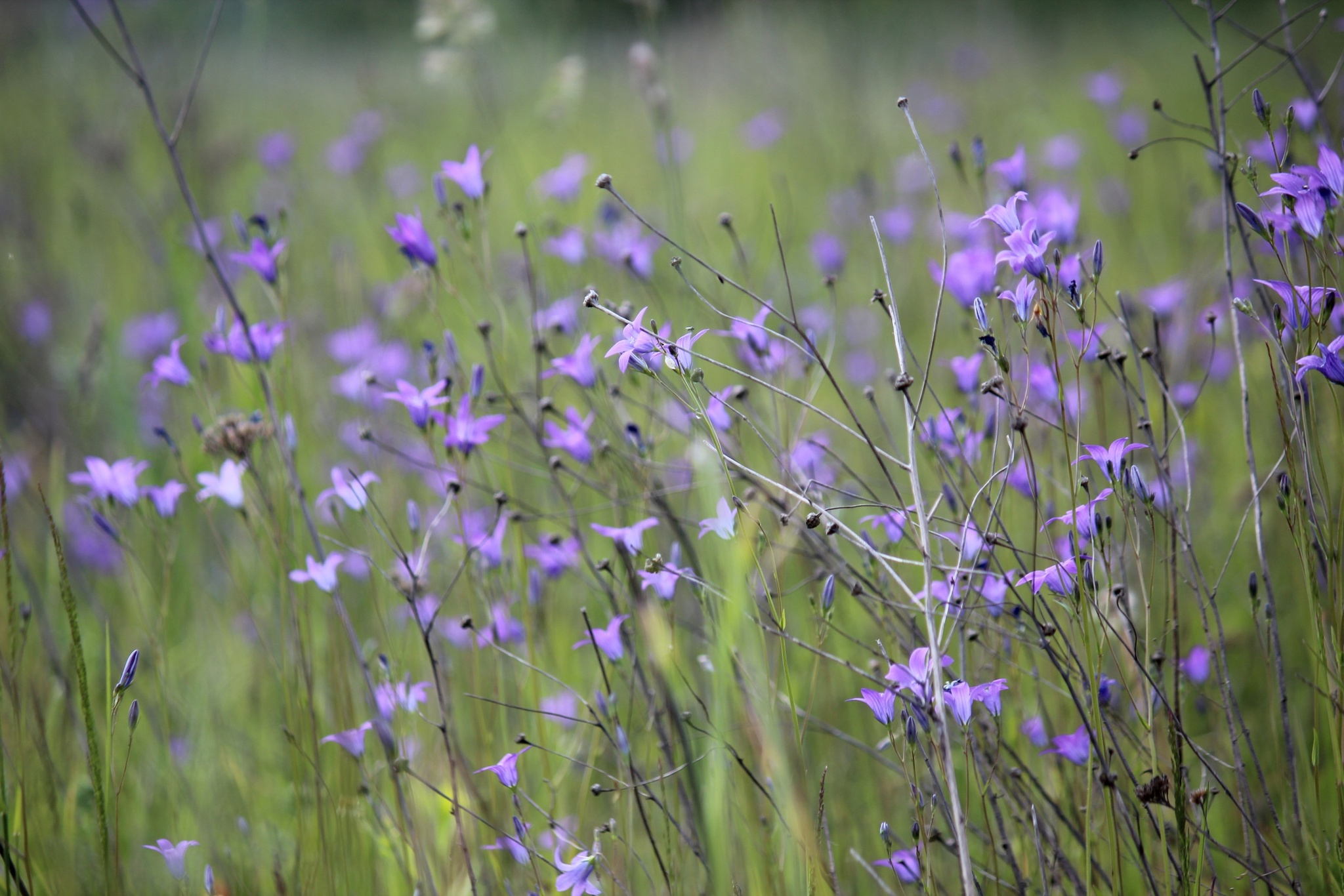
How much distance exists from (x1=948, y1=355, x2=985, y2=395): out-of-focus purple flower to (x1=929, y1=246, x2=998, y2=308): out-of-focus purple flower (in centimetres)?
16

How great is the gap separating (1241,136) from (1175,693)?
4.12 metres

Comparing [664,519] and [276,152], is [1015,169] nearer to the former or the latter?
[664,519]

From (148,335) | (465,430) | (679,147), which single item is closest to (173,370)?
(465,430)

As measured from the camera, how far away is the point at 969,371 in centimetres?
171

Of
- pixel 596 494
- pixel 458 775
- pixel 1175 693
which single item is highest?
pixel 596 494

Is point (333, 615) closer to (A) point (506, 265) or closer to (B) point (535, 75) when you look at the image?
(A) point (506, 265)

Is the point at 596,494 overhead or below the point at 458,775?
overhead

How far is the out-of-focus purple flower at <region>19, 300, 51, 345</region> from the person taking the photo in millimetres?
3656

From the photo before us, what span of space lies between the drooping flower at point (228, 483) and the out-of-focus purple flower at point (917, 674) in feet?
4.46

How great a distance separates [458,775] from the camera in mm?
1798

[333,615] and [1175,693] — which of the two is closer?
[1175,693]

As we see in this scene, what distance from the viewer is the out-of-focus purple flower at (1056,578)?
1.13 meters

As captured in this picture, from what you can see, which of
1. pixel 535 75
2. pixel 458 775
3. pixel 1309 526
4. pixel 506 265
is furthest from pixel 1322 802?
pixel 535 75

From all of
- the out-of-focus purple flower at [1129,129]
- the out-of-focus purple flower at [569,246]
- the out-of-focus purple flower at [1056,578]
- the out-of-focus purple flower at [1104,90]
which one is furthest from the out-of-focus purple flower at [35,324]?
the out-of-focus purple flower at [1129,129]
